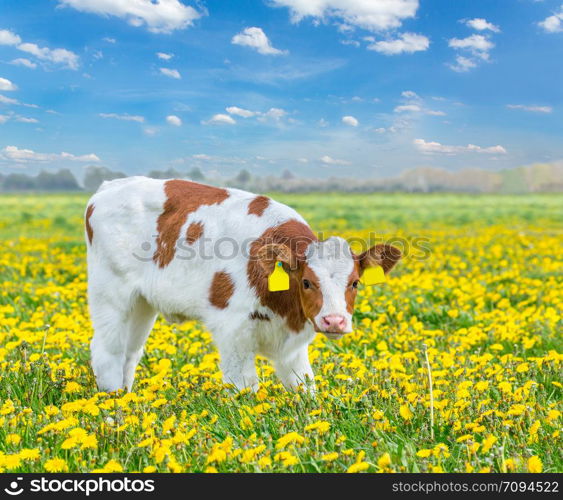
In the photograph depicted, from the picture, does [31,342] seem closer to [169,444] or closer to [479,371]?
[169,444]

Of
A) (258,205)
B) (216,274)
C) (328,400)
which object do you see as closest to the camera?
(328,400)

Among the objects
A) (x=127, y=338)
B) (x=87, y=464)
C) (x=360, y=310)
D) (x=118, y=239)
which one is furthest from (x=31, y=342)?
(x=360, y=310)

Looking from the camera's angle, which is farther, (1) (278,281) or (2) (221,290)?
(2) (221,290)

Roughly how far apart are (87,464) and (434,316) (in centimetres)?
539

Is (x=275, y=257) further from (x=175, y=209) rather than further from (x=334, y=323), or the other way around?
(x=175, y=209)

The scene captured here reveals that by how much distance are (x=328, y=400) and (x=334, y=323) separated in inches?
22.6

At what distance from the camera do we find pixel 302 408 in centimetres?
432

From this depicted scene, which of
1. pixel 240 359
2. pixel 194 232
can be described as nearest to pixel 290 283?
pixel 240 359

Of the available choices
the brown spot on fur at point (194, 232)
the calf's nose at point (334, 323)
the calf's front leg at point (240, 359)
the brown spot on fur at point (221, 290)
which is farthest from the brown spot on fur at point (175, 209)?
the calf's nose at point (334, 323)

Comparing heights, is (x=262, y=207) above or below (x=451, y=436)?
above

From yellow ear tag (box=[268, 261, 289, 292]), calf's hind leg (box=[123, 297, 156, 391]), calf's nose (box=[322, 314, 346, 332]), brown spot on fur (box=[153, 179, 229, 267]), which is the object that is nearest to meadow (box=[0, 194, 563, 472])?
calf's hind leg (box=[123, 297, 156, 391])

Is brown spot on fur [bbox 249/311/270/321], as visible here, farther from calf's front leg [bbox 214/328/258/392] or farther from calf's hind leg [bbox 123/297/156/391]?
calf's hind leg [bbox 123/297/156/391]

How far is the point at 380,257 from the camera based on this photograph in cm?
508
